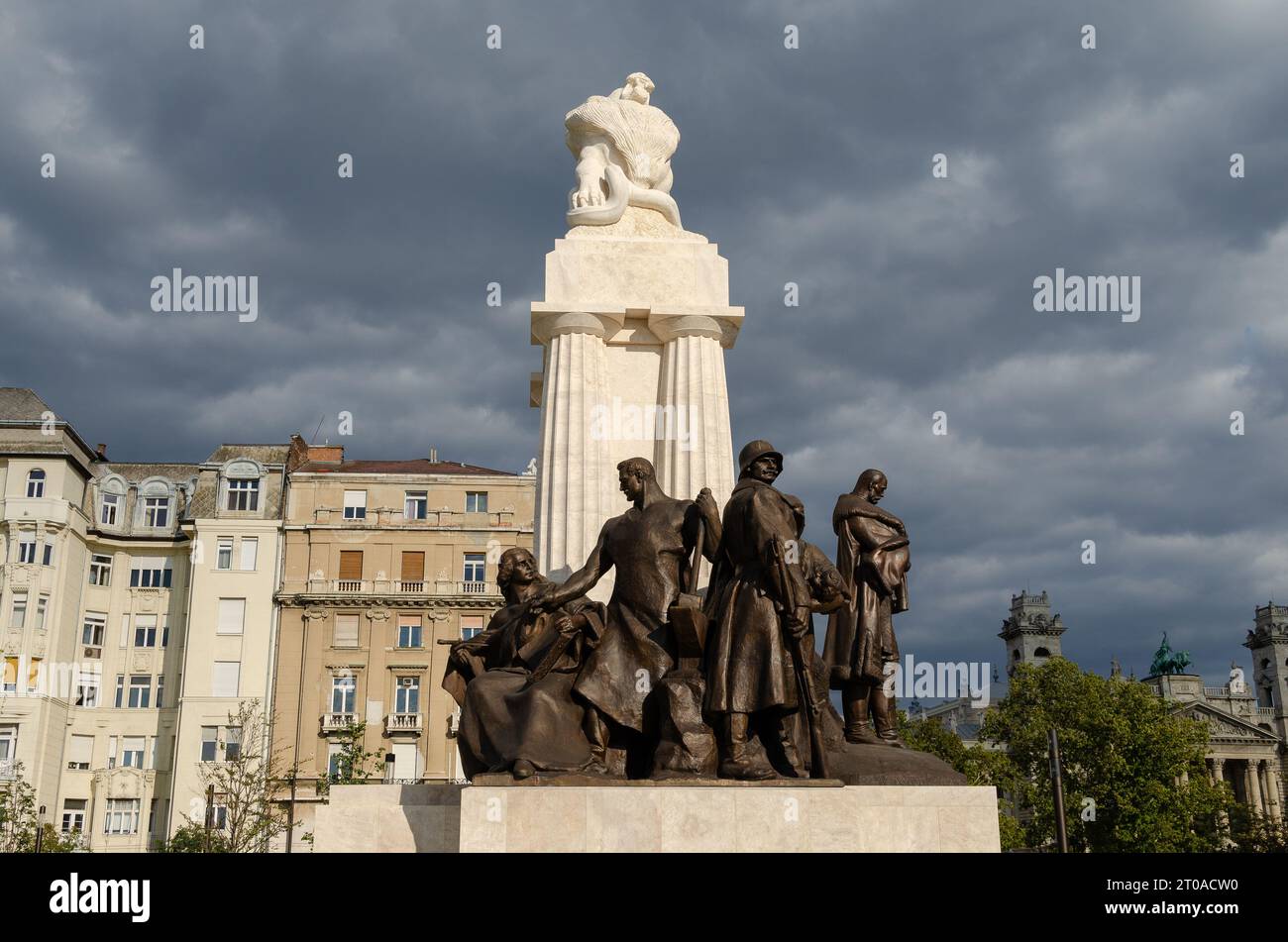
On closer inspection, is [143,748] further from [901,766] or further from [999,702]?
[901,766]

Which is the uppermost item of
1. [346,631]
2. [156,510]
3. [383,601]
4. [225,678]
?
[156,510]

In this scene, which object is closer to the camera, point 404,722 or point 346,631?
point 404,722

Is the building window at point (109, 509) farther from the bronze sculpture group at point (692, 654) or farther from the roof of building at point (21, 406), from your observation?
the bronze sculpture group at point (692, 654)

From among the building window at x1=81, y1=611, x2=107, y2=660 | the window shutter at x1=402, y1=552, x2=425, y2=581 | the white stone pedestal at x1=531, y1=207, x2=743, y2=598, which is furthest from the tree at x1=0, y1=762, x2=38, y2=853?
the white stone pedestal at x1=531, y1=207, x2=743, y2=598

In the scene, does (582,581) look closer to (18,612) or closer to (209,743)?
(209,743)

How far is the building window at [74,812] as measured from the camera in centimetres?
5156

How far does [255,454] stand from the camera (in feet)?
193

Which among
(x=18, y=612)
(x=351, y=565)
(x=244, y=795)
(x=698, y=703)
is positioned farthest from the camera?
(x=351, y=565)

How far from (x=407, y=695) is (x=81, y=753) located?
14.5 metres

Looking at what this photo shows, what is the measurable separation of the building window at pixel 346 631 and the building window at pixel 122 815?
10.7 m

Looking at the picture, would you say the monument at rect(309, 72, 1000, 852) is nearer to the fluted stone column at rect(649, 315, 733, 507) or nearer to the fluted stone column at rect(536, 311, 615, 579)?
the fluted stone column at rect(536, 311, 615, 579)

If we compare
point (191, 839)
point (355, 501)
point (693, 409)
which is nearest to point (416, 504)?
point (355, 501)

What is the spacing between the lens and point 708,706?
34.2ft
